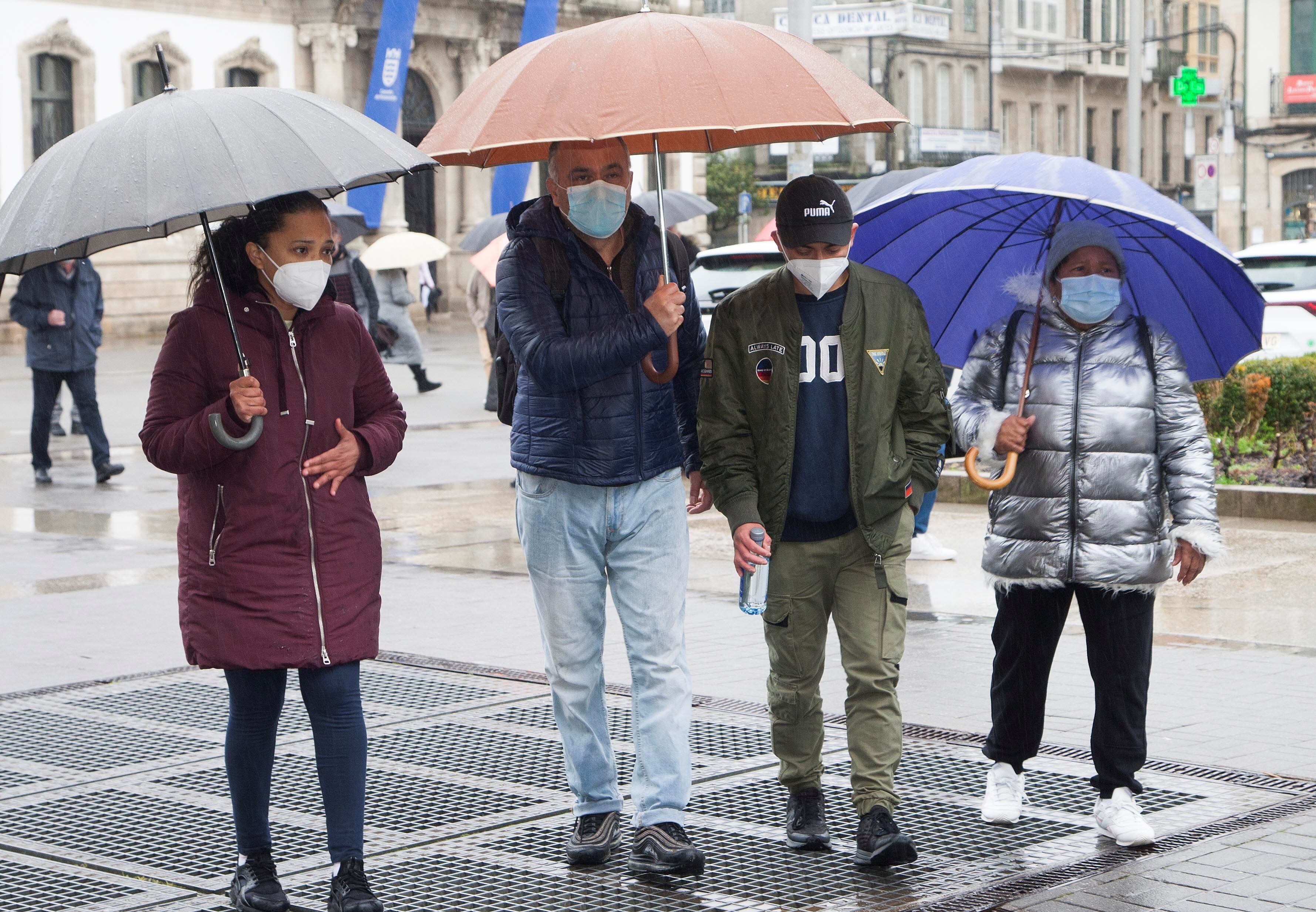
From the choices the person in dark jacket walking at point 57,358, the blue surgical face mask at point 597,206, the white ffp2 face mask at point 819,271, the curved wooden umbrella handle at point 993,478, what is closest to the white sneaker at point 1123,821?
the curved wooden umbrella handle at point 993,478

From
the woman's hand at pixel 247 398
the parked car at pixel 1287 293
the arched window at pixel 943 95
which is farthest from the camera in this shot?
the arched window at pixel 943 95

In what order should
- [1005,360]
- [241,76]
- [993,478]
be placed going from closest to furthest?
1. [993,478]
2. [1005,360]
3. [241,76]

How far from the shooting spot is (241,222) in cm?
454

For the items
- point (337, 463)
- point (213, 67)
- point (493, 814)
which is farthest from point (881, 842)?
point (213, 67)

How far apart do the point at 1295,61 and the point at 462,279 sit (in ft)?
109

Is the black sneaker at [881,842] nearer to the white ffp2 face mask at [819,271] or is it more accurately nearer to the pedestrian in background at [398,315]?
the white ffp2 face mask at [819,271]

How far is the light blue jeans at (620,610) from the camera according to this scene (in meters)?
4.81

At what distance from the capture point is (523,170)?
15.2 meters

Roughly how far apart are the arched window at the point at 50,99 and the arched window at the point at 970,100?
3880 centimetres

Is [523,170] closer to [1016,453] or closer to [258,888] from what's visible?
[1016,453]

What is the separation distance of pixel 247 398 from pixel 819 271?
145 cm

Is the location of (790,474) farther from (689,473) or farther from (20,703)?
(20,703)

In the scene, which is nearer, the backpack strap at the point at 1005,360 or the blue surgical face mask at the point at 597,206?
the blue surgical face mask at the point at 597,206

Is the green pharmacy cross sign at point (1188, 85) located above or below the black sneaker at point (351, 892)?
above
